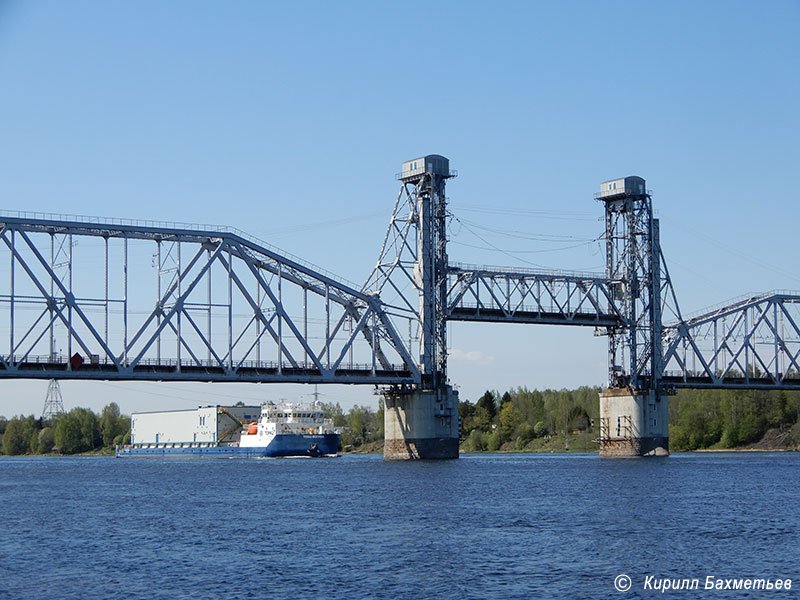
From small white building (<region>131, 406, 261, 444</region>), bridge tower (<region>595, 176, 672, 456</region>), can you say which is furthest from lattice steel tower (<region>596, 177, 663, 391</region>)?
small white building (<region>131, 406, 261, 444</region>)

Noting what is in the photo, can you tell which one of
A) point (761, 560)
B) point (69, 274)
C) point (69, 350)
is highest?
point (69, 274)

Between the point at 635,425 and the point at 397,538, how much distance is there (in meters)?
82.8

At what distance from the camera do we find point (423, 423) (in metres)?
116

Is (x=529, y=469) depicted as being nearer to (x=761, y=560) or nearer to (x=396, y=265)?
(x=396, y=265)

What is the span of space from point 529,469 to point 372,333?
64.3 ft

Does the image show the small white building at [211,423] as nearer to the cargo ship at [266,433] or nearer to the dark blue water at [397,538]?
the cargo ship at [266,433]

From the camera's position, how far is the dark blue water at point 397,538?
127 ft

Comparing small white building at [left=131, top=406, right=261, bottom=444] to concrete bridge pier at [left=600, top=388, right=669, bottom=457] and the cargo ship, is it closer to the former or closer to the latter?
the cargo ship

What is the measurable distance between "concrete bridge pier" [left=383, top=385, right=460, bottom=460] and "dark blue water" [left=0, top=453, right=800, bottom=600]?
31.1 metres

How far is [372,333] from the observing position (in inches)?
4520

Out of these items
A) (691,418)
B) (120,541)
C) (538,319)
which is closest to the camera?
(120,541)

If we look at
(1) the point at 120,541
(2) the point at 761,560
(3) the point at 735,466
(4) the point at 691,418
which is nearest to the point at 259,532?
(1) the point at 120,541

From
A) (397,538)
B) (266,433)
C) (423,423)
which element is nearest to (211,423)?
(266,433)

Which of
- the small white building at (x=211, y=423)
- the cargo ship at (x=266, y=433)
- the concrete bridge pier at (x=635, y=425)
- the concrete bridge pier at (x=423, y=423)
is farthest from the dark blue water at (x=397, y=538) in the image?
the small white building at (x=211, y=423)
